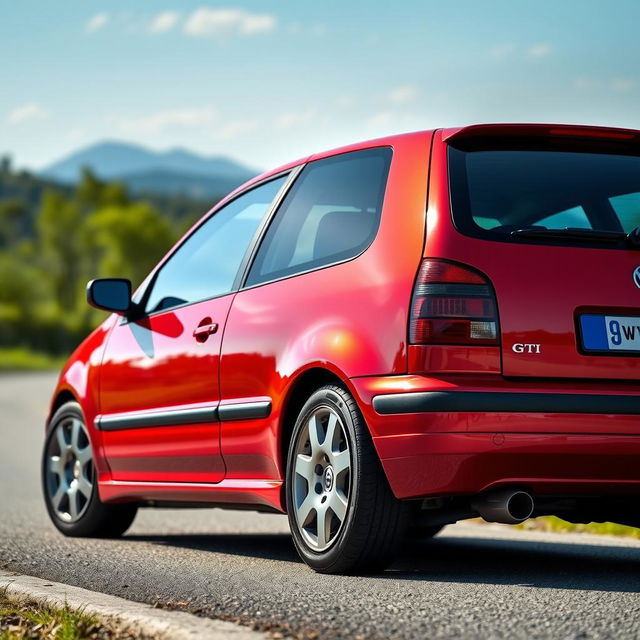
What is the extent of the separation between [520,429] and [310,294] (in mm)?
1120

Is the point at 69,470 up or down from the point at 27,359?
up

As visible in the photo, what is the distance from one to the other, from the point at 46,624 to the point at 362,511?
1304 millimetres

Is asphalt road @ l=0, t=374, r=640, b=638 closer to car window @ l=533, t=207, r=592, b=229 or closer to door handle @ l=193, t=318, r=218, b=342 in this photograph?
door handle @ l=193, t=318, r=218, b=342

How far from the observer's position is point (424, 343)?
14.5 feet

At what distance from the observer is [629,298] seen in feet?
15.0

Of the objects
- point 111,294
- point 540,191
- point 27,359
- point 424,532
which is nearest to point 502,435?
point 540,191

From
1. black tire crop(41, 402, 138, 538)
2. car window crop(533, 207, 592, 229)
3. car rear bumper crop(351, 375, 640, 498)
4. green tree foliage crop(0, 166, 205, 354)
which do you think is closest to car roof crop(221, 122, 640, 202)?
car window crop(533, 207, 592, 229)

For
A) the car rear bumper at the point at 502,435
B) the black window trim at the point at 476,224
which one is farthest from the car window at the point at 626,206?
the car rear bumper at the point at 502,435

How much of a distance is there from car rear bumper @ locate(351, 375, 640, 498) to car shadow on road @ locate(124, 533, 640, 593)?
19.5 inches

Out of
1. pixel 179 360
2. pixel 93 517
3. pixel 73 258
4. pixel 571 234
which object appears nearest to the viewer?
pixel 571 234

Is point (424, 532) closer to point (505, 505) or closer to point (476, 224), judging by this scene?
point (505, 505)

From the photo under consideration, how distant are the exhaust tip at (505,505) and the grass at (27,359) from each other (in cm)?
7083

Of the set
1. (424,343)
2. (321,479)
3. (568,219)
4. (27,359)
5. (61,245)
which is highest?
(568,219)

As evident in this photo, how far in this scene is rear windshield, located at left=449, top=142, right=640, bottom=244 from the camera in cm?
470
